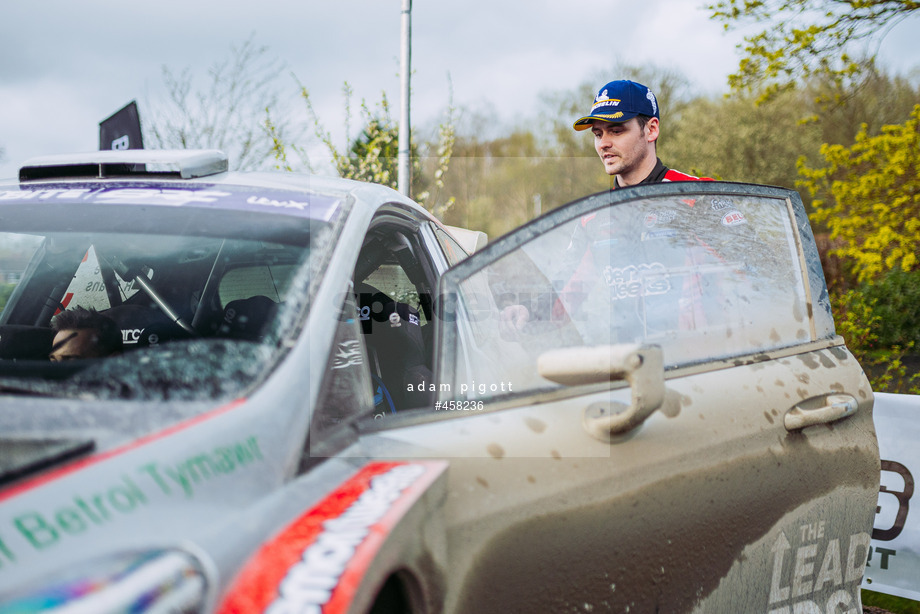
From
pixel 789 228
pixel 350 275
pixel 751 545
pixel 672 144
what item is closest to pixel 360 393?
pixel 350 275

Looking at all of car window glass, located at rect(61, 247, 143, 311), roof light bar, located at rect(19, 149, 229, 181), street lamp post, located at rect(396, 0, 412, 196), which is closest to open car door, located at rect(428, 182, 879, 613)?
roof light bar, located at rect(19, 149, 229, 181)

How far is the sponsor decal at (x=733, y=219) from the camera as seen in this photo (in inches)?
91.4

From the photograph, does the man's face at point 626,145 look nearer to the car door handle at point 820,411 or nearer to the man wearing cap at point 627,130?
the man wearing cap at point 627,130

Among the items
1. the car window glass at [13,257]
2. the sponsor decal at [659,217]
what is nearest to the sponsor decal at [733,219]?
the sponsor decal at [659,217]

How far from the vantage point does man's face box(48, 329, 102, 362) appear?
A: 2.18m

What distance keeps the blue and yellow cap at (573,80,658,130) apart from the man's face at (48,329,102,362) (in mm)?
2239

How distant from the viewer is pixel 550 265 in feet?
6.27

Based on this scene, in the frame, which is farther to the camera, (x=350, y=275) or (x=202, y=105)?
Result: (x=202, y=105)

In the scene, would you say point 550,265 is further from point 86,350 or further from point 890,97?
point 890,97

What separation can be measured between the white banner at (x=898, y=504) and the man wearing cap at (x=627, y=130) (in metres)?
1.77

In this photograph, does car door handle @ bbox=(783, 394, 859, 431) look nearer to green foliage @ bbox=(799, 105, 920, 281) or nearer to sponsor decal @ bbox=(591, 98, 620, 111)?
sponsor decal @ bbox=(591, 98, 620, 111)

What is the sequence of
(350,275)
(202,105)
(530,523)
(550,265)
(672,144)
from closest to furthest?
(530,523) → (350,275) → (550,265) → (202,105) → (672,144)

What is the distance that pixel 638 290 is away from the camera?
2.02 meters

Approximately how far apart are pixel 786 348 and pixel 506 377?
1.04 meters
